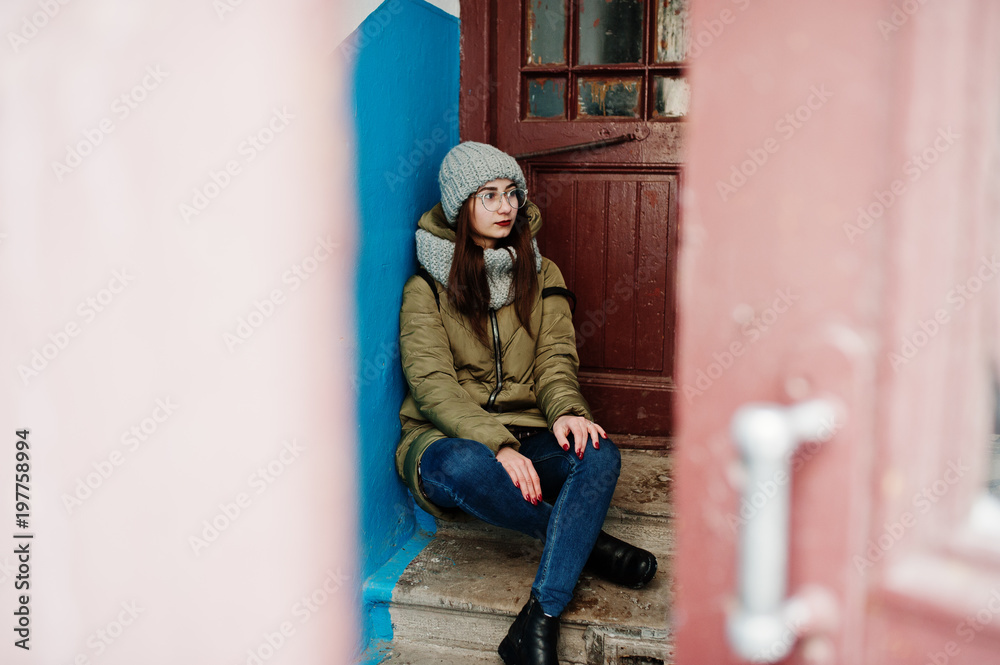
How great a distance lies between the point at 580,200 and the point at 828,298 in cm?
233

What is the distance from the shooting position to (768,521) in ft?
1.93

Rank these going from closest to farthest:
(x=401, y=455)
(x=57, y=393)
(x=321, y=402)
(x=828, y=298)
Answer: (x=828, y=298)
(x=57, y=393)
(x=321, y=402)
(x=401, y=455)

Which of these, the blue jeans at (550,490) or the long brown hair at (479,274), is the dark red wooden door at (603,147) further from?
the blue jeans at (550,490)

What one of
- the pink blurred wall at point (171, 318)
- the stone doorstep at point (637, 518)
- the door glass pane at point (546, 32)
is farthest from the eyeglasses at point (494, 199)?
the stone doorstep at point (637, 518)

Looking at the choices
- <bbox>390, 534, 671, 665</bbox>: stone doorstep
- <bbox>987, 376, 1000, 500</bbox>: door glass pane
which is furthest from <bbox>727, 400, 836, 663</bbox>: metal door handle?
<bbox>390, 534, 671, 665</bbox>: stone doorstep

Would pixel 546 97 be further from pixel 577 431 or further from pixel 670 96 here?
pixel 577 431

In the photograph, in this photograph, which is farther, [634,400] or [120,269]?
[634,400]

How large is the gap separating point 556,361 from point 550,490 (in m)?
0.42

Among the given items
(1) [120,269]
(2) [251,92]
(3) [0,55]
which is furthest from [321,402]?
(3) [0,55]

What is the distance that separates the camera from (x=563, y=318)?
2535mm

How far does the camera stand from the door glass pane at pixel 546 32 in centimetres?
279

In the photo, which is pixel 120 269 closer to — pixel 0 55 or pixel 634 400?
pixel 0 55

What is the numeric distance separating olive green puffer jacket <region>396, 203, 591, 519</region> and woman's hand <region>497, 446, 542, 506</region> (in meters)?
0.06

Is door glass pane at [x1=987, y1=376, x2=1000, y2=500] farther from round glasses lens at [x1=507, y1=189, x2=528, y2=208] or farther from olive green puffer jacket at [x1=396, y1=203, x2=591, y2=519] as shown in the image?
round glasses lens at [x1=507, y1=189, x2=528, y2=208]
